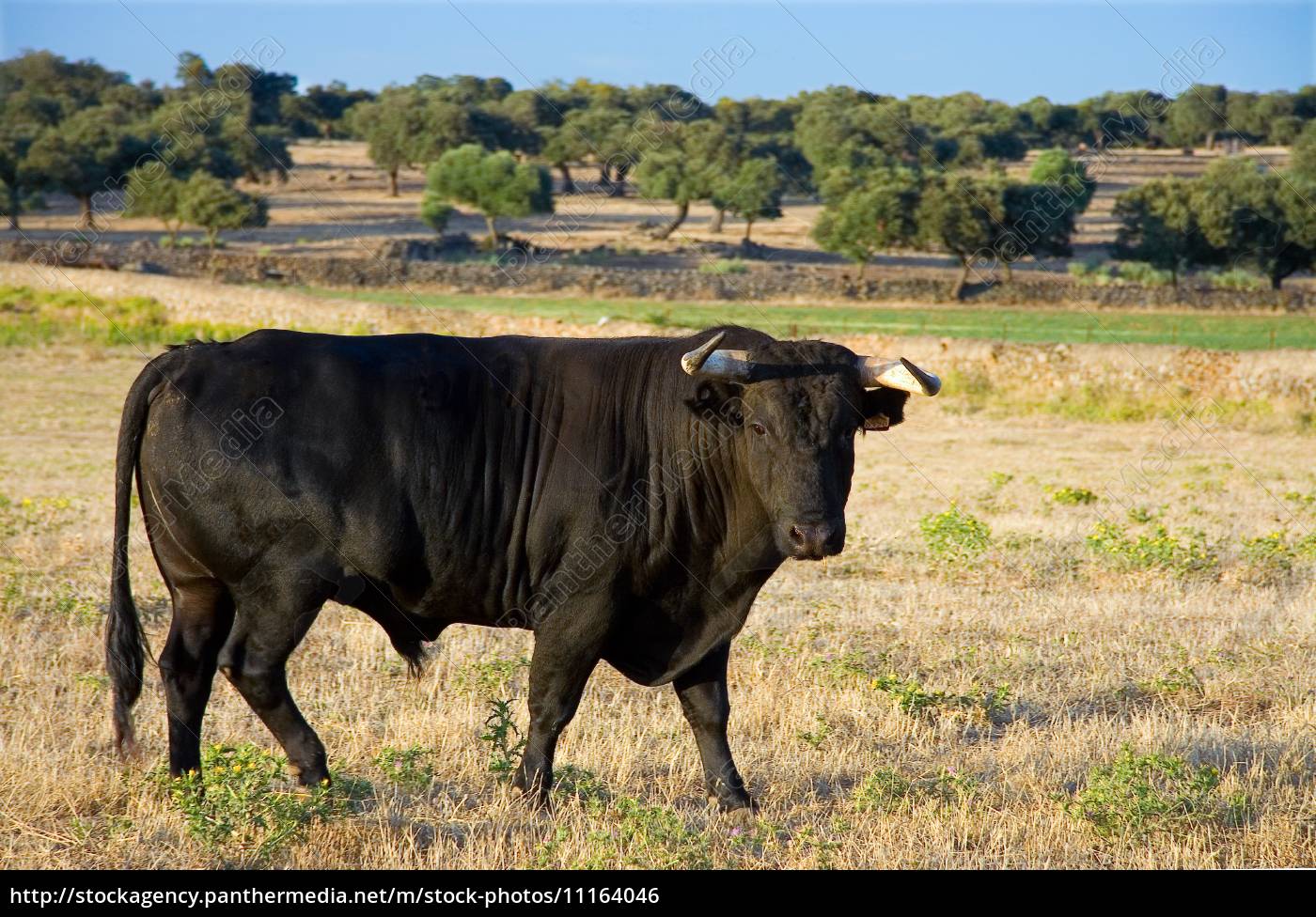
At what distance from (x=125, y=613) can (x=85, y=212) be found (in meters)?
80.0

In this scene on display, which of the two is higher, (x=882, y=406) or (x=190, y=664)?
(x=882, y=406)

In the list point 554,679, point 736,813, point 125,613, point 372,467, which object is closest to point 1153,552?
point 736,813

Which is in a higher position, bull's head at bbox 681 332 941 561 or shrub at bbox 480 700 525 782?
bull's head at bbox 681 332 941 561

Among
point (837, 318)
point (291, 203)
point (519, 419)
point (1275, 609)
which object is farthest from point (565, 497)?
point (291, 203)

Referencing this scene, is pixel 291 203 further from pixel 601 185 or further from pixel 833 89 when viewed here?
pixel 833 89

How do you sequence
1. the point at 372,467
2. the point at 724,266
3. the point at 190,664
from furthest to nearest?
the point at 724,266 → the point at 190,664 → the point at 372,467

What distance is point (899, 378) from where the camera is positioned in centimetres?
642

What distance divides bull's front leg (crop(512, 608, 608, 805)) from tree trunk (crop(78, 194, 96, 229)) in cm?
7217

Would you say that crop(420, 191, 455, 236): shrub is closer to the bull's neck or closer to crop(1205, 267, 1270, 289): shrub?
crop(1205, 267, 1270, 289): shrub

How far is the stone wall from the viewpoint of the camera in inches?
2207

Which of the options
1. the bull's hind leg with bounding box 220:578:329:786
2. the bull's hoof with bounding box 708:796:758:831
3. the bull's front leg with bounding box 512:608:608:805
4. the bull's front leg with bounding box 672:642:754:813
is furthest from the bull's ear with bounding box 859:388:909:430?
the bull's hind leg with bounding box 220:578:329:786

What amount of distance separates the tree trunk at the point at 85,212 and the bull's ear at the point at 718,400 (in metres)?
72.2

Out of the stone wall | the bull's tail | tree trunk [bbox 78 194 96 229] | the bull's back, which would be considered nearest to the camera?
the bull's back

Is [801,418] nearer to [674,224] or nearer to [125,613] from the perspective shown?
[125,613]
